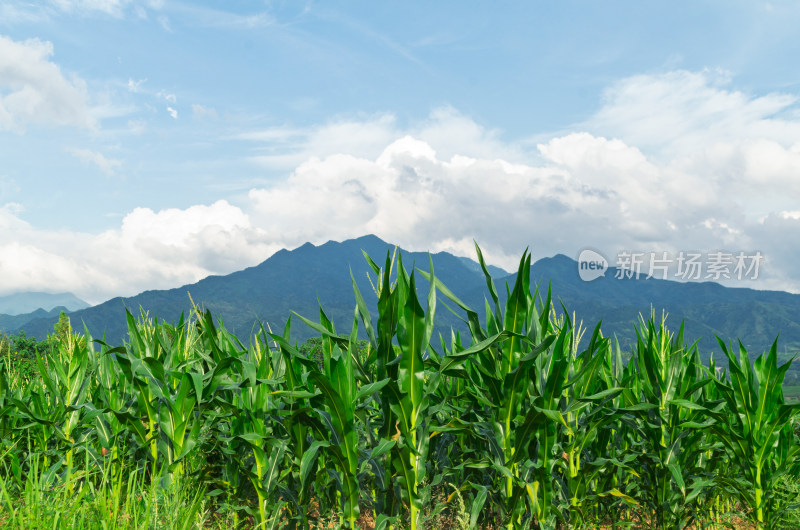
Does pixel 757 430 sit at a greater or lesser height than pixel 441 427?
greater

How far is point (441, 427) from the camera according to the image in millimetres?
3521

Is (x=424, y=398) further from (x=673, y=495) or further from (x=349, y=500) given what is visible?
(x=673, y=495)

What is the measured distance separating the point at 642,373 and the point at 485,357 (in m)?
1.41

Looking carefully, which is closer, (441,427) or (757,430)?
(441,427)

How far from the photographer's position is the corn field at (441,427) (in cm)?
346

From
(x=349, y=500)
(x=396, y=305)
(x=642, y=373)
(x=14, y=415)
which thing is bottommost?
(x=14, y=415)

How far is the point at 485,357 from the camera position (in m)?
3.67

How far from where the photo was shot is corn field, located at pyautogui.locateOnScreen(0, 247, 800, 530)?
3.46 metres

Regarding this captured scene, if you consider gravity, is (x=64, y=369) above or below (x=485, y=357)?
below

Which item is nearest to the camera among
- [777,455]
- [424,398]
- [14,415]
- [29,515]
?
[29,515]

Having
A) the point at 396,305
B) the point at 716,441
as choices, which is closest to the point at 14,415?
the point at 396,305

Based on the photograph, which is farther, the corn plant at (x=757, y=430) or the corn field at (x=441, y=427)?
the corn plant at (x=757, y=430)

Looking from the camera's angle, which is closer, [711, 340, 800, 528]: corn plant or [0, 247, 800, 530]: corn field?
[0, 247, 800, 530]: corn field

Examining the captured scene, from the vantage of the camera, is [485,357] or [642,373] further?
[642,373]
